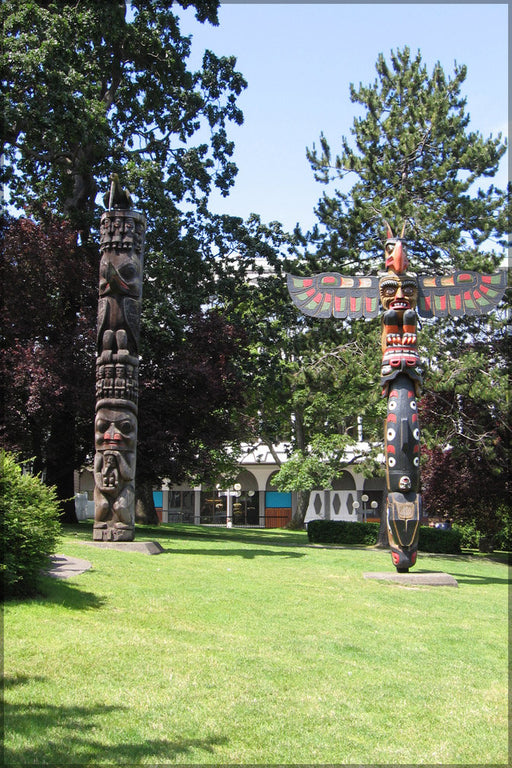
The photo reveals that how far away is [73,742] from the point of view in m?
4.89

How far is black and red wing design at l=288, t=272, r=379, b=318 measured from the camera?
570 inches

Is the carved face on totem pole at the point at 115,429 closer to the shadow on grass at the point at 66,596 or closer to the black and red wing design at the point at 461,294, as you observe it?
the shadow on grass at the point at 66,596

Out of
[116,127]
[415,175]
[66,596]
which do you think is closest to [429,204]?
[415,175]

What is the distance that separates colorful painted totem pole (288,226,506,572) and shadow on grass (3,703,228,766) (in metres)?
8.44

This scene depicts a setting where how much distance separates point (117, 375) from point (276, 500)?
4227 cm

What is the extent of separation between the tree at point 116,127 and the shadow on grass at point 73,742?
15.9 m

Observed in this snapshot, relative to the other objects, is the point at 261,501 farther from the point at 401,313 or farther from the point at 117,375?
the point at 401,313

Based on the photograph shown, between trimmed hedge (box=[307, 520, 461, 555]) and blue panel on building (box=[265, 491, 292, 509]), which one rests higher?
trimmed hedge (box=[307, 520, 461, 555])

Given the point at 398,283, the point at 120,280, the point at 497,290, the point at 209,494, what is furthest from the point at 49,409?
the point at 209,494

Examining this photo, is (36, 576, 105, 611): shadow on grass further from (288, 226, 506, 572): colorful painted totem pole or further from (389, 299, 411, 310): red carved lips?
(389, 299, 411, 310): red carved lips

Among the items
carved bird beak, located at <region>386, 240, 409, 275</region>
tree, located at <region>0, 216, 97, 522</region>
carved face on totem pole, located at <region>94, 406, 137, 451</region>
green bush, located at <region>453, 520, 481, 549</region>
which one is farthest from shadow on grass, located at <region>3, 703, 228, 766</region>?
green bush, located at <region>453, 520, 481, 549</region>

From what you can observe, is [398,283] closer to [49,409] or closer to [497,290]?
[497,290]

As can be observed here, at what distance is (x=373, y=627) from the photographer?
30.6ft

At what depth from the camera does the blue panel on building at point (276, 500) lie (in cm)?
5634
